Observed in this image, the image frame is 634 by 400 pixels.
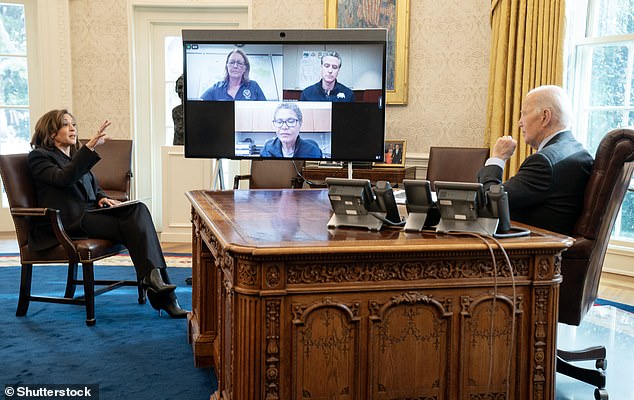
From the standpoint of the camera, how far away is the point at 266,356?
194cm

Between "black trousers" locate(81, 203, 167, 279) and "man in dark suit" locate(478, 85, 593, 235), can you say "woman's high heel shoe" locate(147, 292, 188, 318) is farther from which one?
"man in dark suit" locate(478, 85, 593, 235)

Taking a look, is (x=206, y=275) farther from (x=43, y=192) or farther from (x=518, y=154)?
(x=518, y=154)

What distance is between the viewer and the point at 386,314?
204 centimetres

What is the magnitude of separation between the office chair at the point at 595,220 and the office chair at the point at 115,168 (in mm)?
3823

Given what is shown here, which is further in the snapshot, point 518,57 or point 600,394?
point 518,57

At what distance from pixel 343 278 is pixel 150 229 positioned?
215 centimetres

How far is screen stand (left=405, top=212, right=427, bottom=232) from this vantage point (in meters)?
2.20

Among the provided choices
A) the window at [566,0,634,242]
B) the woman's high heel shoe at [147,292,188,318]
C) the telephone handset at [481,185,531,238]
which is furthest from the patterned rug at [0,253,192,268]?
the telephone handset at [481,185,531,238]

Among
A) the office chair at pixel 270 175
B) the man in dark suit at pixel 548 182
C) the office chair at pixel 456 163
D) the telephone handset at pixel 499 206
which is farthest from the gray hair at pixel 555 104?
the office chair at pixel 270 175

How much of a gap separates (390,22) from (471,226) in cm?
440

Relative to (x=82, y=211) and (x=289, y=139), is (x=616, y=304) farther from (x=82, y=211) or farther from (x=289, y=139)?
(x=82, y=211)

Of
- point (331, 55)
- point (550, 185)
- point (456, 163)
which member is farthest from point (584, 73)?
point (550, 185)

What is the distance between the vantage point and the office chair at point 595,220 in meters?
2.62

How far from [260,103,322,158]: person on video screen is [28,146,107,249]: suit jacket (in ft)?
3.32
